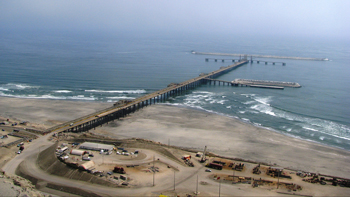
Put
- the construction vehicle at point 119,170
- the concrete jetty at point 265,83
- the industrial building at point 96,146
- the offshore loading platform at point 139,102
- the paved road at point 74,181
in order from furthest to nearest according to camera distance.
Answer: the concrete jetty at point 265,83
the offshore loading platform at point 139,102
the industrial building at point 96,146
the construction vehicle at point 119,170
the paved road at point 74,181

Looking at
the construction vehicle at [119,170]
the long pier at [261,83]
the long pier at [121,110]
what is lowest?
the construction vehicle at [119,170]

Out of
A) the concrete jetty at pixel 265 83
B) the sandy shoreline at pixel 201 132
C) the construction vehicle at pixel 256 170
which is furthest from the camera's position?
the concrete jetty at pixel 265 83

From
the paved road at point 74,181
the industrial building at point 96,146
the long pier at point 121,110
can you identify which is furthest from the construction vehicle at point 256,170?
the long pier at point 121,110

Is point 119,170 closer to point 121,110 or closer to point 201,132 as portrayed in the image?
point 201,132

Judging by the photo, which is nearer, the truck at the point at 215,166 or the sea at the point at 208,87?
the truck at the point at 215,166

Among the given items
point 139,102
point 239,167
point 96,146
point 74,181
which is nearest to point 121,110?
point 139,102

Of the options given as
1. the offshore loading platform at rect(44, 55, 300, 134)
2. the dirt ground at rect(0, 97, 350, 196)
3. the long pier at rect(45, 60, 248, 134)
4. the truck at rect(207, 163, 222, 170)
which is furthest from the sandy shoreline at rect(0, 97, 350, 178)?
the truck at rect(207, 163, 222, 170)

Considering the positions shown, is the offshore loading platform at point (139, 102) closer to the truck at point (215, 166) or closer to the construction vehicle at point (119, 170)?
the construction vehicle at point (119, 170)

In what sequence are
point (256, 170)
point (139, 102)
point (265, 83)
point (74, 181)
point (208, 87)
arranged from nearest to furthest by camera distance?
1. point (74, 181)
2. point (256, 170)
3. point (139, 102)
4. point (208, 87)
5. point (265, 83)
